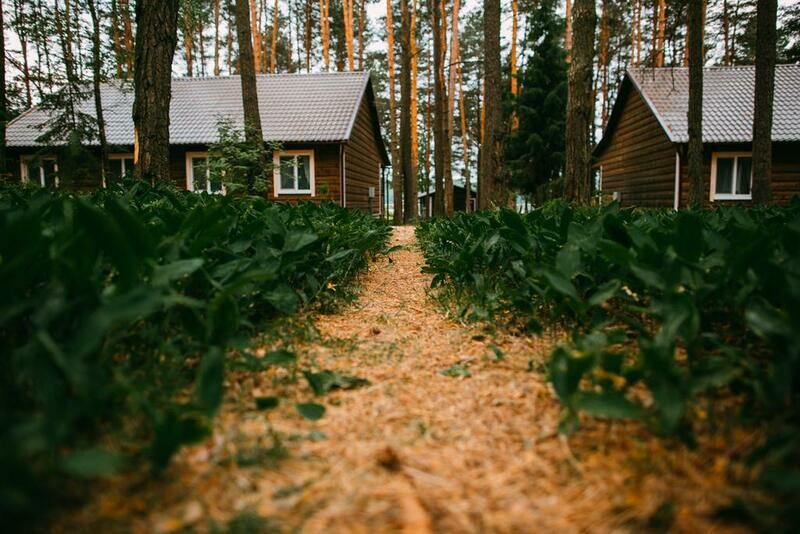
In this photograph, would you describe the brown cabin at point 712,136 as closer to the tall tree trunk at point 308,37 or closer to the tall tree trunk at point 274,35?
the tall tree trunk at point 274,35

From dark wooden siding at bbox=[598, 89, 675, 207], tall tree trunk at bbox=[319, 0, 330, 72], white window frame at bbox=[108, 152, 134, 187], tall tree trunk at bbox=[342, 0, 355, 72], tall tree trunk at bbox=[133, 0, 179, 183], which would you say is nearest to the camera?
tall tree trunk at bbox=[133, 0, 179, 183]

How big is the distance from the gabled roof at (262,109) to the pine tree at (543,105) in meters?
7.60

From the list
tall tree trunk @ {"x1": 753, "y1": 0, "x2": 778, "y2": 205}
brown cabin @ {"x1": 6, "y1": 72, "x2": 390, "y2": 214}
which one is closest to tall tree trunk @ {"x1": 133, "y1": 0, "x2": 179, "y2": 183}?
brown cabin @ {"x1": 6, "y1": 72, "x2": 390, "y2": 214}

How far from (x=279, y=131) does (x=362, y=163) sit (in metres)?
4.37

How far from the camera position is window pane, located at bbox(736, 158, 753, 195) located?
54.4 feet

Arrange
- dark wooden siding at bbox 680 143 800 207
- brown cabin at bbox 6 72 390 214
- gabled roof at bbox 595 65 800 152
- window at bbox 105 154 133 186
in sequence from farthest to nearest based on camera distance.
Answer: window at bbox 105 154 133 186, brown cabin at bbox 6 72 390 214, dark wooden siding at bbox 680 143 800 207, gabled roof at bbox 595 65 800 152

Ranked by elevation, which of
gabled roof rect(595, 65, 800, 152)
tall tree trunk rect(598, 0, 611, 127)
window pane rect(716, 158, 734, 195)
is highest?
tall tree trunk rect(598, 0, 611, 127)

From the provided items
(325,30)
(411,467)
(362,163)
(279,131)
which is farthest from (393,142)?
(411,467)

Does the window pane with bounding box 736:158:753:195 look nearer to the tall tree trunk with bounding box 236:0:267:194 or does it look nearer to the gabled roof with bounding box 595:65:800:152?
the gabled roof with bounding box 595:65:800:152

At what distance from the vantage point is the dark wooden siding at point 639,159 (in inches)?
660

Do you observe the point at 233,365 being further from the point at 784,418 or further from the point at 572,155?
the point at 572,155

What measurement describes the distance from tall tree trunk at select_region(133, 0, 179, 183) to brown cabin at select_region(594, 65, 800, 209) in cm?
1268

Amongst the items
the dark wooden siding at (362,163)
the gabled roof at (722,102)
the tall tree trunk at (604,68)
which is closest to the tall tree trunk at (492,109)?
the gabled roof at (722,102)

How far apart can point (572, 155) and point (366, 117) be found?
571 inches
